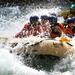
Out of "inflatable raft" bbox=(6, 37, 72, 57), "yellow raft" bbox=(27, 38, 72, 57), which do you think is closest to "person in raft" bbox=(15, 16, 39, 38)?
"inflatable raft" bbox=(6, 37, 72, 57)

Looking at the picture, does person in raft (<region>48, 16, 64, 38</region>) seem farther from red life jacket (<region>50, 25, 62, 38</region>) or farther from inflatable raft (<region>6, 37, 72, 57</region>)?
inflatable raft (<region>6, 37, 72, 57</region>)

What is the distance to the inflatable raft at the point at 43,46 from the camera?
27.9 ft

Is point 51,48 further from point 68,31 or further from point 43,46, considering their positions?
point 68,31

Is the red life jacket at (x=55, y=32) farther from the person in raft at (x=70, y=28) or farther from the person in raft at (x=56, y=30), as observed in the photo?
the person in raft at (x=70, y=28)

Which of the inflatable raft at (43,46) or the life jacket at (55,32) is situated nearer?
the inflatable raft at (43,46)

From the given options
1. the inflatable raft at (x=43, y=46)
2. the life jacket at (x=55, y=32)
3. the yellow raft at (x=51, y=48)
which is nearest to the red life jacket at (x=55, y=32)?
the life jacket at (x=55, y=32)

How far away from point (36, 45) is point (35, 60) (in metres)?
0.39

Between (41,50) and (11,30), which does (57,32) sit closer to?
(41,50)

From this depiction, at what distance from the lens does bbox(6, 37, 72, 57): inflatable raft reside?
27.9 feet

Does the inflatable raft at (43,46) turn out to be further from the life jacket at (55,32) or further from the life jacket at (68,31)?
the life jacket at (68,31)

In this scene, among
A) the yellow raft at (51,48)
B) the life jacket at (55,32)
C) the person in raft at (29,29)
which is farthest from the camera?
the person in raft at (29,29)

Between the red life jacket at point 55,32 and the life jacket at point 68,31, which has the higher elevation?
the red life jacket at point 55,32

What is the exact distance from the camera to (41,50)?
8578 mm

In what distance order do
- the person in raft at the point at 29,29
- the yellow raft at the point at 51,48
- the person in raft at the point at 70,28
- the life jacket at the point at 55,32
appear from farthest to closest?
the person in raft at the point at 29,29
the person in raft at the point at 70,28
the life jacket at the point at 55,32
the yellow raft at the point at 51,48
